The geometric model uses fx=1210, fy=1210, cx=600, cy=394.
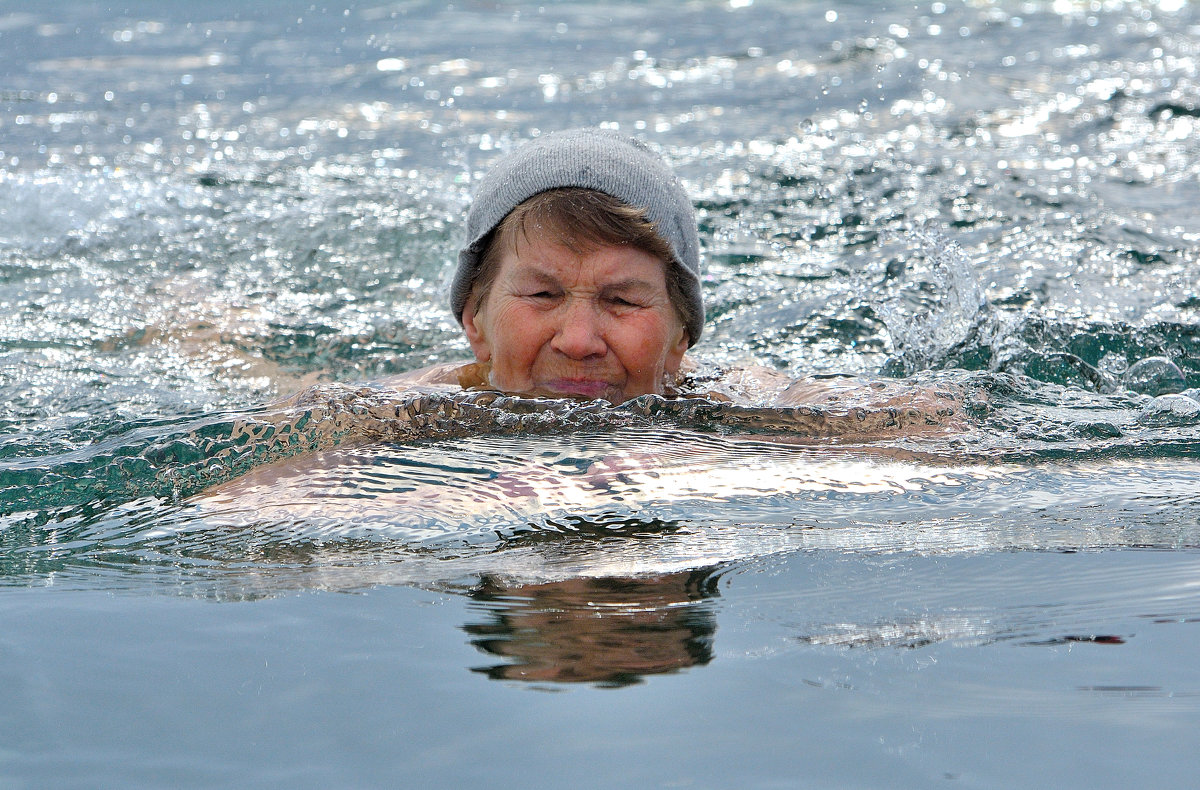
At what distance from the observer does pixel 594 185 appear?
4.01 meters

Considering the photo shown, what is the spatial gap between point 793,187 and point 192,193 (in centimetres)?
360

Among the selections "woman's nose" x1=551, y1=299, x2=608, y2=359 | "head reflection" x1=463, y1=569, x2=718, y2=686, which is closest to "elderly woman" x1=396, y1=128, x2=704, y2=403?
"woman's nose" x1=551, y1=299, x2=608, y2=359

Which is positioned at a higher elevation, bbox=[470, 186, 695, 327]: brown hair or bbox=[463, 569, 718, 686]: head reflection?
bbox=[470, 186, 695, 327]: brown hair

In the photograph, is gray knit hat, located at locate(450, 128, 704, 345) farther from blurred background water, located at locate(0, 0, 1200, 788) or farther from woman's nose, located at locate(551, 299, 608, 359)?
blurred background water, located at locate(0, 0, 1200, 788)

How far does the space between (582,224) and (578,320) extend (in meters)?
0.32

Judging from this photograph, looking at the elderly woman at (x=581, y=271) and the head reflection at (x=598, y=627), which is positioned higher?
the elderly woman at (x=581, y=271)

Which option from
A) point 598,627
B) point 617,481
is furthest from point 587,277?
point 598,627

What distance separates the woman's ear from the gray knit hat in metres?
0.07

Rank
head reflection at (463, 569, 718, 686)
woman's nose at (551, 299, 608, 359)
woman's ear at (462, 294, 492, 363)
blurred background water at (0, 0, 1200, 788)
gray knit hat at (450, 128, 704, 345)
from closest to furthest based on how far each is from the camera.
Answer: blurred background water at (0, 0, 1200, 788) → head reflection at (463, 569, 718, 686) → woman's nose at (551, 299, 608, 359) → gray knit hat at (450, 128, 704, 345) → woman's ear at (462, 294, 492, 363)

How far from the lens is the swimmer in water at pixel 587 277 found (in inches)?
154

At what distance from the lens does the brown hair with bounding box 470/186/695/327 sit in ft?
12.8

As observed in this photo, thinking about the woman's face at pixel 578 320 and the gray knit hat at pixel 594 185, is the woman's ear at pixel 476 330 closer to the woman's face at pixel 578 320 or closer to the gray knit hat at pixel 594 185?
the gray knit hat at pixel 594 185

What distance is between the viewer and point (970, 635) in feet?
7.77

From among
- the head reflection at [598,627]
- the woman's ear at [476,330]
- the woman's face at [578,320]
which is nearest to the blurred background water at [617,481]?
the head reflection at [598,627]
